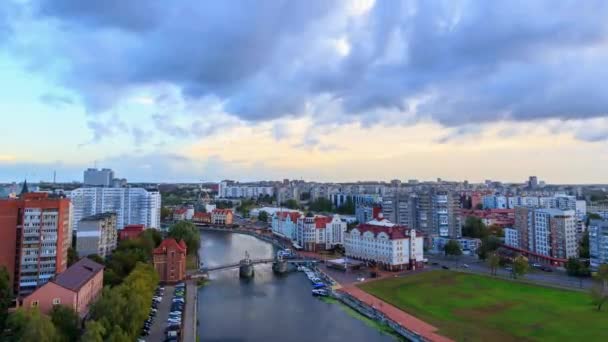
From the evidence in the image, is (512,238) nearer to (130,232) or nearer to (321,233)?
(321,233)

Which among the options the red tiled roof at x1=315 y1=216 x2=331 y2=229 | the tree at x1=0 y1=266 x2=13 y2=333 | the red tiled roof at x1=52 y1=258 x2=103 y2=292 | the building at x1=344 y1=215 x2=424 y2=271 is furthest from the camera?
the red tiled roof at x1=315 y1=216 x2=331 y2=229

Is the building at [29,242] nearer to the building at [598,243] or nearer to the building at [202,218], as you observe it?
the building at [598,243]

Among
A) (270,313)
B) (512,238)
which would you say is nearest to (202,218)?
(512,238)

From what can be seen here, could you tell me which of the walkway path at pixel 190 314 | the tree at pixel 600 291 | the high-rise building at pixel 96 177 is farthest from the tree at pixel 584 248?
the high-rise building at pixel 96 177

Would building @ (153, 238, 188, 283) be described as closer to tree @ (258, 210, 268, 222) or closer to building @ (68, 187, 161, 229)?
building @ (68, 187, 161, 229)

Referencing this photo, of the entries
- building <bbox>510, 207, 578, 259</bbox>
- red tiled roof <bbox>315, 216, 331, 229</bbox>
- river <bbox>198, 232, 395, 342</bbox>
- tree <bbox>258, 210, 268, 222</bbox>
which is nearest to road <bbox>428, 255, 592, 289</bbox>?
building <bbox>510, 207, 578, 259</bbox>

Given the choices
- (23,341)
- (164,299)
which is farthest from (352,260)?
(23,341)

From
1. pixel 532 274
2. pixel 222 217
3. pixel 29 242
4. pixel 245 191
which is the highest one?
pixel 245 191

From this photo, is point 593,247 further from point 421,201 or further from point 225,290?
point 225,290

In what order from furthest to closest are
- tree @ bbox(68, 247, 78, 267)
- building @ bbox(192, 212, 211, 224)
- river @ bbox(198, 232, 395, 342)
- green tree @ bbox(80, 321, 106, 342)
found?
building @ bbox(192, 212, 211, 224)
tree @ bbox(68, 247, 78, 267)
river @ bbox(198, 232, 395, 342)
green tree @ bbox(80, 321, 106, 342)
